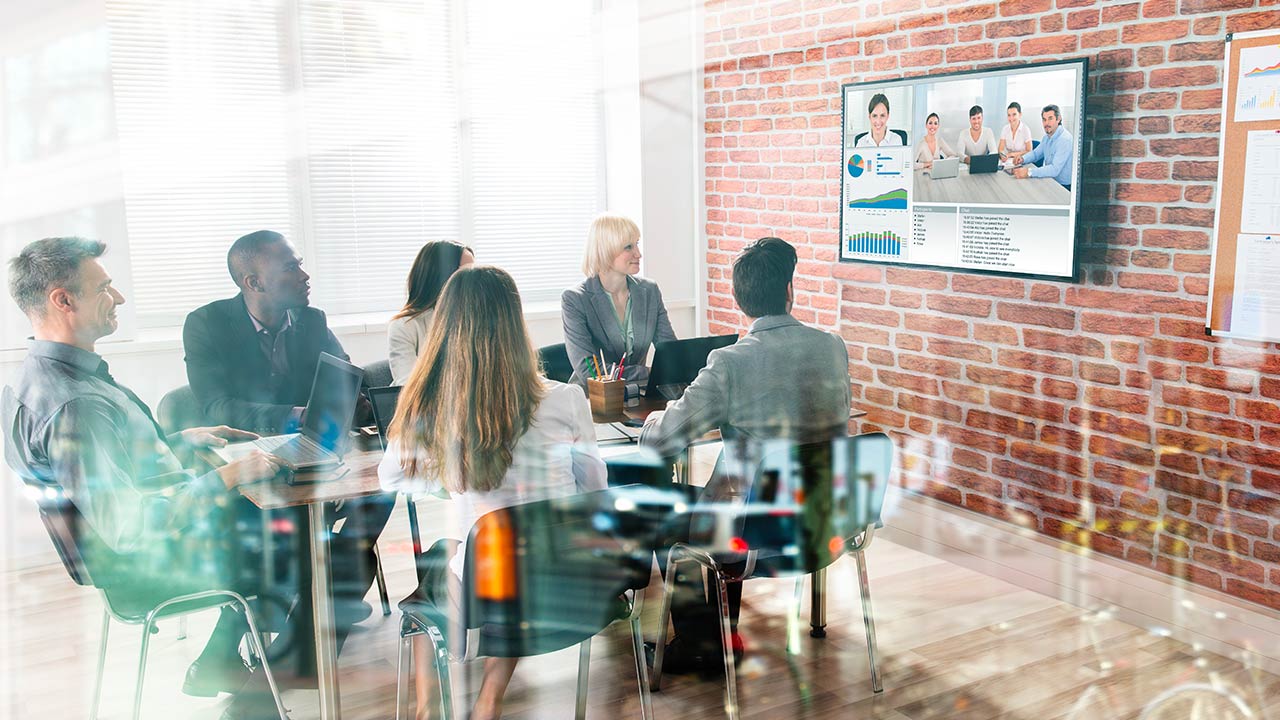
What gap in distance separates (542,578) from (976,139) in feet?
7.82

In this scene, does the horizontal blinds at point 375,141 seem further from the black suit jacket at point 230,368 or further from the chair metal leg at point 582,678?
the chair metal leg at point 582,678

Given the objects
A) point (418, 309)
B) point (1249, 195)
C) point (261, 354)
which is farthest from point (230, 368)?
point (1249, 195)

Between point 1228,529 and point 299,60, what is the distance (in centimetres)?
406

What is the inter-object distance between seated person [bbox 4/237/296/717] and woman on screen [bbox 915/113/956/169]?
257 centimetres

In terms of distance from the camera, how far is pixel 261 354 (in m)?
3.27

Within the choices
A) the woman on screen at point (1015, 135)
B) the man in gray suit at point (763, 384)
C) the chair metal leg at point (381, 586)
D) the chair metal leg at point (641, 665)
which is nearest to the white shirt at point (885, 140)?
the woman on screen at point (1015, 135)

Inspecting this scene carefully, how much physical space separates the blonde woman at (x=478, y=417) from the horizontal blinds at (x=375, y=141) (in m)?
2.67

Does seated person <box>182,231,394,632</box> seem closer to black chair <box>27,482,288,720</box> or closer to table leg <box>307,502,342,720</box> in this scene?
table leg <box>307,502,342,720</box>

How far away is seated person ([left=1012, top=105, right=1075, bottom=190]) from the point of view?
3258 mm

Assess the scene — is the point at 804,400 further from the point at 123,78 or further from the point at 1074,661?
the point at 123,78

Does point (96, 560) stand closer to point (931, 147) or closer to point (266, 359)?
point (266, 359)

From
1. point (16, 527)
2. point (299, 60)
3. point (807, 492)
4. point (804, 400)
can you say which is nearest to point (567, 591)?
point (807, 492)

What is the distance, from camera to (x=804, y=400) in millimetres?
2678

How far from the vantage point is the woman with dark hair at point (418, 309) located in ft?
11.2
